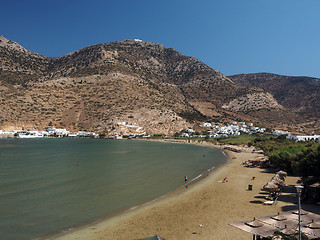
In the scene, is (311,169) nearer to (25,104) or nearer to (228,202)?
(228,202)

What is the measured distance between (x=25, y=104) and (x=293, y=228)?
13397cm

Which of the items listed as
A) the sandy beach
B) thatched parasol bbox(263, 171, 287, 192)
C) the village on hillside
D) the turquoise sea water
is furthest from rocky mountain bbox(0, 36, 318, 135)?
thatched parasol bbox(263, 171, 287, 192)

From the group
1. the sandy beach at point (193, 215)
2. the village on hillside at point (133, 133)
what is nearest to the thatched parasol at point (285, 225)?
the sandy beach at point (193, 215)

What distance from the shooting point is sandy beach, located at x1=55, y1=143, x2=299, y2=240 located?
47.1 ft

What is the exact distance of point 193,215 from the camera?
17562 millimetres

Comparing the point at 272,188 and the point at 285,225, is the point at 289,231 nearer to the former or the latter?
the point at 285,225

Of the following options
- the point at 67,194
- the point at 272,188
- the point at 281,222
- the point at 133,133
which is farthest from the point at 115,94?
the point at 281,222

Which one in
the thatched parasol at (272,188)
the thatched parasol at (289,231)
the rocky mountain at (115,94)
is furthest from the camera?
the rocky mountain at (115,94)

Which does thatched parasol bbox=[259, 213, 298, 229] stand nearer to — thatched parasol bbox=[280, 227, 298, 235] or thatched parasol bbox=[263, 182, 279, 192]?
thatched parasol bbox=[280, 227, 298, 235]

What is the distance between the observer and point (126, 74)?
155 m

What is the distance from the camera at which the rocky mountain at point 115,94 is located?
123 m

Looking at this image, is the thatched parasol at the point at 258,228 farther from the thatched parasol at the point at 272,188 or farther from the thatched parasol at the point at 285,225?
the thatched parasol at the point at 272,188

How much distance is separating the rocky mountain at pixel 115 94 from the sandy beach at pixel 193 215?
100025mm

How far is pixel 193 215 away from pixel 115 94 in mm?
125520
